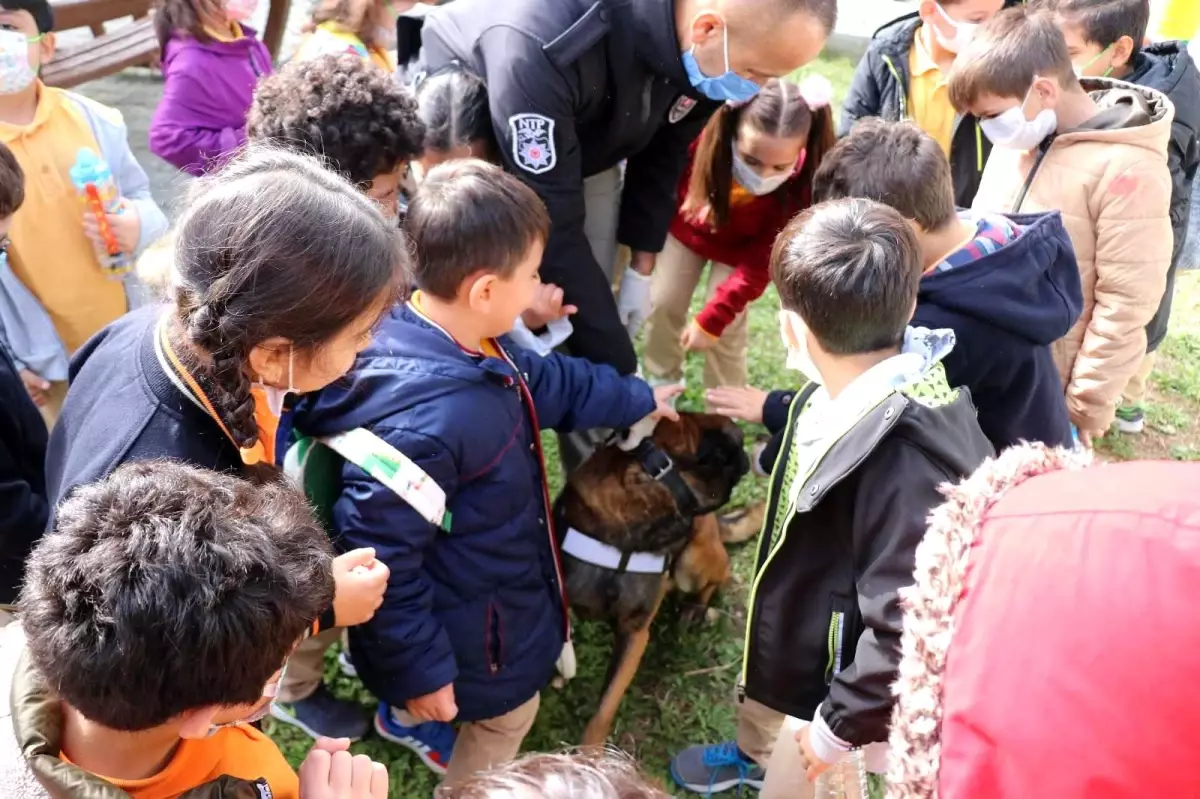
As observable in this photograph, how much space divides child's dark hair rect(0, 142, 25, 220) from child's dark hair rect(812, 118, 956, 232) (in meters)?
2.20

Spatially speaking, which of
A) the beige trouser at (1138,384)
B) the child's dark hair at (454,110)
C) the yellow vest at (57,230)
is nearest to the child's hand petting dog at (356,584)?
the child's dark hair at (454,110)

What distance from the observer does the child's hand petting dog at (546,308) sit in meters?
2.76

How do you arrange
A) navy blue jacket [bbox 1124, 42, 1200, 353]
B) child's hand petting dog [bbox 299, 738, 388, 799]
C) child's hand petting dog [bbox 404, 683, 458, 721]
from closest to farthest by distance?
1. child's hand petting dog [bbox 299, 738, 388, 799]
2. child's hand petting dog [bbox 404, 683, 458, 721]
3. navy blue jacket [bbox 1124, 42, 1200, 353]

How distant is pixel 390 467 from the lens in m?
1.97

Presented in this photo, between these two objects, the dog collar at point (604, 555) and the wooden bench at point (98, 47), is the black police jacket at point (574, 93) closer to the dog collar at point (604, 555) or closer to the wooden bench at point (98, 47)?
the dog collar at point (604, 555)

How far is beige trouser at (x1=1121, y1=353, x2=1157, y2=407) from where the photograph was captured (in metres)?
4.42

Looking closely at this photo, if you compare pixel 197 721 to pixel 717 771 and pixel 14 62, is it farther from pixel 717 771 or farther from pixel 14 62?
pixel 14 62

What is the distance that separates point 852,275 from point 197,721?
1518 millimetres

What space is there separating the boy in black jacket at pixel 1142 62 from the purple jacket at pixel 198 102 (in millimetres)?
3482

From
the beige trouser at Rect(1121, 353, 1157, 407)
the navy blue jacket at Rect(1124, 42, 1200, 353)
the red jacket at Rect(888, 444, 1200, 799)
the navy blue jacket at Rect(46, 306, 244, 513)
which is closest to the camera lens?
the red jacket at Rect(888, 444, 1200, 799)

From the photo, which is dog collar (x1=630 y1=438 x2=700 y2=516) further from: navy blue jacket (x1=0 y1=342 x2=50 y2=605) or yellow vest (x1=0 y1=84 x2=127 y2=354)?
yellow vest (x1=0 y1=84 x2=127 y2=354)

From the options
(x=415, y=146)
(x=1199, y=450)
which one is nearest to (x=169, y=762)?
(x=415, y=146)

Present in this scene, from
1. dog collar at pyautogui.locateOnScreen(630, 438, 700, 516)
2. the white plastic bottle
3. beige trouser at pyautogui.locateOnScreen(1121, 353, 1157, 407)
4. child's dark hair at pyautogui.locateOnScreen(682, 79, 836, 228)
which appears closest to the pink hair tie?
child's dark hair at pyautogui.locateOnScreen(682, 79, 836, 228)

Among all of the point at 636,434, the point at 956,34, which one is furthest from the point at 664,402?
the point at 956,34
